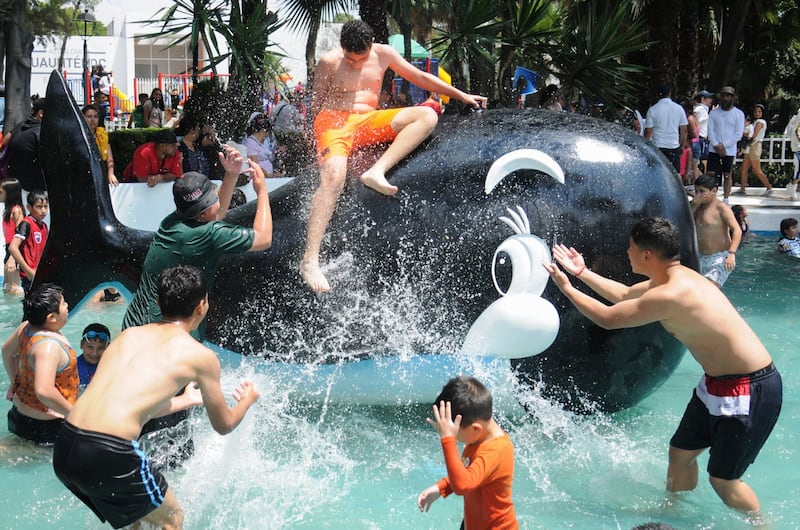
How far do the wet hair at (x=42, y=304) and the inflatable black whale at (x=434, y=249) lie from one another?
0.53m

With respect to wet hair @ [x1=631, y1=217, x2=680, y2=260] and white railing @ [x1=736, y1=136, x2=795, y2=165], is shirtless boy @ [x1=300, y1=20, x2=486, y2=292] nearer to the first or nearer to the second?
wet hair @ [x1=631, y1=217, x2=680, y2=260]

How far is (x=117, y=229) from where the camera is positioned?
17.3 feet

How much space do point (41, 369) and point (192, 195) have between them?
3.68 feet

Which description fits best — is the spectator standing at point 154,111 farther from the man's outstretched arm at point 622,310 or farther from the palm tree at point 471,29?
the man's outstretched arm at point 622,310

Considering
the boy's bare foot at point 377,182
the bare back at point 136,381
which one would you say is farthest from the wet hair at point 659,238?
the bare back at point 136,381

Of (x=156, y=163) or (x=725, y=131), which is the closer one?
(x=156, y=163)

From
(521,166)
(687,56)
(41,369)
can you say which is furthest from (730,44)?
(41,369)

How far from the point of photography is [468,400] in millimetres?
2957

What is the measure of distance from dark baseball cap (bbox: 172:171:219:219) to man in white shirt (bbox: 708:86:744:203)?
10186mm

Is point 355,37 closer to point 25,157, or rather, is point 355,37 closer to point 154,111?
point 25,157

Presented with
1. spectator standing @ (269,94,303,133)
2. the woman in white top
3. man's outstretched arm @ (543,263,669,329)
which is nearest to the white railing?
the woman in white top

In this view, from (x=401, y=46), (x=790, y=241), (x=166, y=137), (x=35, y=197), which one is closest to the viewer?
(x=35, y=197)

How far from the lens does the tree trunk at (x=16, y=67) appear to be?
1584 cm

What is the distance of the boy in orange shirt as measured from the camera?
292 centimetres
